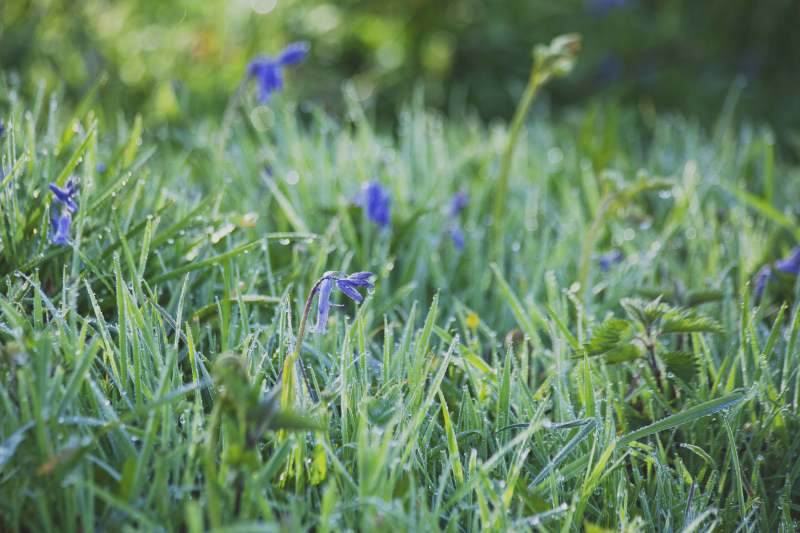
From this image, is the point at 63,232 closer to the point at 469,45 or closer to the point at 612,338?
the point at 612,338

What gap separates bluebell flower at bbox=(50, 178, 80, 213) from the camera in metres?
1.45

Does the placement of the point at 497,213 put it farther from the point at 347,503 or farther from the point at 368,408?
the point at 347,503

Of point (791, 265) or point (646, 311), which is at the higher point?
point (646, 311)

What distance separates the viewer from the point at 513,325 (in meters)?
1.89

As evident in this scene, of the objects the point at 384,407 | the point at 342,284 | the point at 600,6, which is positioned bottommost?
the point at 384,407

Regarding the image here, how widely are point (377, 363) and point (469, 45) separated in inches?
141

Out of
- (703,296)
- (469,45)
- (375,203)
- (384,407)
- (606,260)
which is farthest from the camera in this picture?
(469,45)

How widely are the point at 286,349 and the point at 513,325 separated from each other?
0.76 m

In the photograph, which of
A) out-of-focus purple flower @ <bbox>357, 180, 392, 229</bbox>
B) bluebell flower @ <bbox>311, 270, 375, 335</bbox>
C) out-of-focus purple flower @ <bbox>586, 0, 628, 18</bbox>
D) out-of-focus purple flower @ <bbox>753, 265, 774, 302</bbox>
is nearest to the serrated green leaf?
bluebell flower @ <bbox>311, 270, 375, 335</bbox>

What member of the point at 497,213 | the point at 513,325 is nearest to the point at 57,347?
the point at 513,325

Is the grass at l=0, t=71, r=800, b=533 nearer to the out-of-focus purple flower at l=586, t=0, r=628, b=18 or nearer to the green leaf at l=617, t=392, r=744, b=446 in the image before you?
the green leaf at l=617, t=392, r=744, b=446

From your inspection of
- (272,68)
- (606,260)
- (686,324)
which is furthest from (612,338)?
(272,68)

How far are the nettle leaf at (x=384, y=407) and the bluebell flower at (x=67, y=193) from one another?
885mm

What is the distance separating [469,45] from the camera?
452cm
